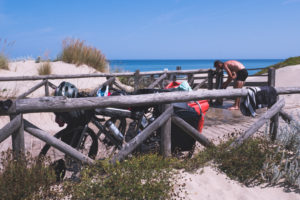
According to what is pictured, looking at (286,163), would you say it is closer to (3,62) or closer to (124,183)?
(124,183)

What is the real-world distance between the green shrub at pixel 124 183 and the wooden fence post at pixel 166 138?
551 millimetres

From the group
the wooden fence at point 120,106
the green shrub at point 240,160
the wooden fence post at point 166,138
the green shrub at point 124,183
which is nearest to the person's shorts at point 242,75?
the wooden fence at point 120,106

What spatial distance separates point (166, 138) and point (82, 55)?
1368 centimetres

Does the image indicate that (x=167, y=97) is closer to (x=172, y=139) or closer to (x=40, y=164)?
(x=172, y=139)

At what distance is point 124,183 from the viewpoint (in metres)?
3.25

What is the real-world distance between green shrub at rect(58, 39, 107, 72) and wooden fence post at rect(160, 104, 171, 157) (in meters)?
13.4

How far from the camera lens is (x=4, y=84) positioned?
12.8 meters

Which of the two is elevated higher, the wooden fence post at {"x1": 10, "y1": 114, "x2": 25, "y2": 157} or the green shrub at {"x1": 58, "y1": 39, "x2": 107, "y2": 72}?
the green shrub at {"x1": 58, "y1": 39, "x2": 107, "y2": 72}

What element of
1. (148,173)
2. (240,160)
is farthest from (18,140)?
(240,160)

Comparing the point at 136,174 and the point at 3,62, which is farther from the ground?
the point at 3,62

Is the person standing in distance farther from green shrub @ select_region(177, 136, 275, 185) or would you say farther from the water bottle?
the water bottle

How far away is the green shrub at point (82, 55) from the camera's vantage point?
16.9 metres

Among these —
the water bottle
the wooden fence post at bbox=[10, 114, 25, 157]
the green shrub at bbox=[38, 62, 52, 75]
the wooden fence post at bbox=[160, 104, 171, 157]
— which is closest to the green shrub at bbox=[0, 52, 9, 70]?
the green shrub at bbox=[38, 62, 52, 75]

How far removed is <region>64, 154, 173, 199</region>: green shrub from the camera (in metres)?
3.16
